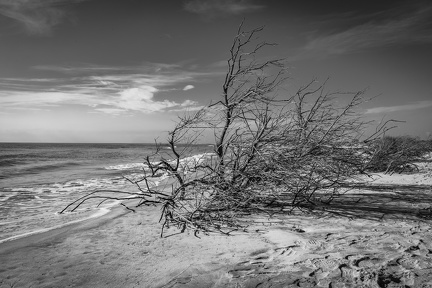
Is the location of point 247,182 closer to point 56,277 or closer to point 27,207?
point 56,277

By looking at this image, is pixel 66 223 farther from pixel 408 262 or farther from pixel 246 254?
pixel 408 262

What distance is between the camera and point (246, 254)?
3.07 metres

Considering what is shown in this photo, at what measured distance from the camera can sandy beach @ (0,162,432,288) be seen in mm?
2473

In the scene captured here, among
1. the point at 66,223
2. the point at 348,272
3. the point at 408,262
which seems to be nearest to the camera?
the point at 348,272

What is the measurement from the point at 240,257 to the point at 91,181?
9.40 m

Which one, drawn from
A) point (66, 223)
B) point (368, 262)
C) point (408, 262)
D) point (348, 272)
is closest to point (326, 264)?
point (348, 272)

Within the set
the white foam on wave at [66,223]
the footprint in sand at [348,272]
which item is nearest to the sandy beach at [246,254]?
the footprint in sand at [348,272]

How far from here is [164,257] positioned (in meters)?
3.17

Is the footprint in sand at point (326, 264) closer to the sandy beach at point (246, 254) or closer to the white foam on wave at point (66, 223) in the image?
the sandy beach at point (246, 254)

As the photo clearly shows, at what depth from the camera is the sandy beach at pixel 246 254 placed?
97.3 inches

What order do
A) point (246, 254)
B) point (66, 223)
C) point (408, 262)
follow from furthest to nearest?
point (66, 223)
point (246, 254)
point (408, 262)

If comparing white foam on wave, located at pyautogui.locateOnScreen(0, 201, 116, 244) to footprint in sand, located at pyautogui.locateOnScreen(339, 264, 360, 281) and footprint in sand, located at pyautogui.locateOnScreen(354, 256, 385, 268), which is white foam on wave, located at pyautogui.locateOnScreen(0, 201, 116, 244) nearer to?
footprint in sand, located at pyautogui.locateOnScreen(339, 264, 360, 281)

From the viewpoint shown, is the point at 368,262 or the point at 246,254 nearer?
the point at 368,262

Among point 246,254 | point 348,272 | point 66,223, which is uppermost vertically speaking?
point 348,272
